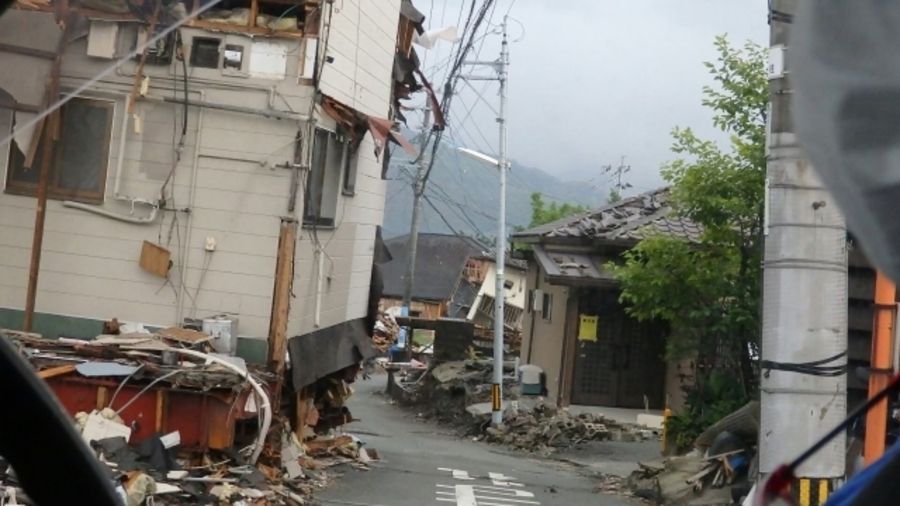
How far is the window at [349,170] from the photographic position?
17.4 meters

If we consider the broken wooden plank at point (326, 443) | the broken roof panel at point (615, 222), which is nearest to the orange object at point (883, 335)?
the broken wooden plank at point (326, 443)

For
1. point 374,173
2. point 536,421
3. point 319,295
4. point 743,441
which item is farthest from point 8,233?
point 536,421

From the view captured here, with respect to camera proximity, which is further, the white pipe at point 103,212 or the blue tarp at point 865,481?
the white pipe at point 103,212

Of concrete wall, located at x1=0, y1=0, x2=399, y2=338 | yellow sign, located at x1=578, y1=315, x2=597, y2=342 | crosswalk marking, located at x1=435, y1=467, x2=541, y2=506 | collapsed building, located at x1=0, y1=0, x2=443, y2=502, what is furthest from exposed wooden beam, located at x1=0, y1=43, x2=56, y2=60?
yellow sign, located at x1=578, y1=315, x2=597, y2=342

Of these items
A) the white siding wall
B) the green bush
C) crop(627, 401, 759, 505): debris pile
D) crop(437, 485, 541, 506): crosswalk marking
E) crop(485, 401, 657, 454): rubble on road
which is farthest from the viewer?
crop(485, 401, 657, 454): rubble on road

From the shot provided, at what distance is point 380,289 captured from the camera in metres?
21.5

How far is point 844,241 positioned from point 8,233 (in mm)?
11419

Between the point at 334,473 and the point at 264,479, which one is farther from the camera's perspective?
the point at 334,473

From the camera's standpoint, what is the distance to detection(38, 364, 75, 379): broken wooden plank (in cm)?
1158

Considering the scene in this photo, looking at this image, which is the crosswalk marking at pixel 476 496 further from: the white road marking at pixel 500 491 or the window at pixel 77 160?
the window at pixel 77 160

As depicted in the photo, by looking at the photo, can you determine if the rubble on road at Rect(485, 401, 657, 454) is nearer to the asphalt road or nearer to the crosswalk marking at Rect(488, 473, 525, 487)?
the asphalt road

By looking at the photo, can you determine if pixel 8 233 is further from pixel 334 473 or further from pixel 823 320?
pixel 823 320

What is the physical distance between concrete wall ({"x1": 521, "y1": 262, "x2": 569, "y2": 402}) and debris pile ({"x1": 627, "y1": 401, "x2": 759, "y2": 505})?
13763 millimetres

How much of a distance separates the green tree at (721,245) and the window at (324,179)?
15.6 ft
